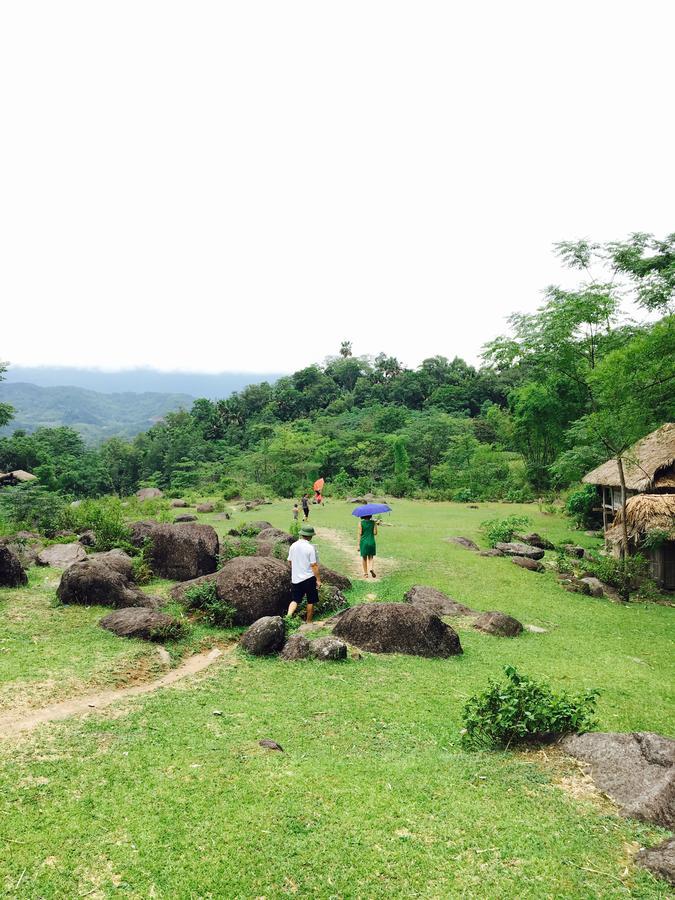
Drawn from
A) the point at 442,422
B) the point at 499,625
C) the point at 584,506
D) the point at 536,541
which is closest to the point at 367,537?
the point at 499,625

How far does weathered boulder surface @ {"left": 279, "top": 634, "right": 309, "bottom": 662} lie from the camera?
8.38m

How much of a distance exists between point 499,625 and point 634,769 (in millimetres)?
5538

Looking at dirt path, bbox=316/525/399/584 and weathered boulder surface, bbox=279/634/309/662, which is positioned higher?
weathered boulder surface, bbox=279/634/309/662

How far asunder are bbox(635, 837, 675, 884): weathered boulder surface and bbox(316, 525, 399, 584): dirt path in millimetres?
10071

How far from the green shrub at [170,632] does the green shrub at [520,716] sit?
200 inches

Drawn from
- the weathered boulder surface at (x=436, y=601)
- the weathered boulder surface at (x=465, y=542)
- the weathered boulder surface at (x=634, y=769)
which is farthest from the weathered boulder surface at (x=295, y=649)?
the weathered boulder surface at (x=465, y=542)

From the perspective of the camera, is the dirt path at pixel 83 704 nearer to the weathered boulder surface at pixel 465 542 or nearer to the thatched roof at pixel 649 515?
the weathered boulder surface at pixel 465 542

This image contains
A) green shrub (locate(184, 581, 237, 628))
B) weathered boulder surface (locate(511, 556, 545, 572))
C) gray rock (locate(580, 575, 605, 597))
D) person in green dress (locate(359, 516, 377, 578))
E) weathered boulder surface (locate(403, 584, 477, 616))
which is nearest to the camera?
green shrub (locate(184, 581, 237, 628))

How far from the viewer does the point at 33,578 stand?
1225 centimetres

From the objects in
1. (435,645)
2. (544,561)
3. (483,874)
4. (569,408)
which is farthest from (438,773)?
(569,408)

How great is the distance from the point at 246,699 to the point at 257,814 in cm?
260

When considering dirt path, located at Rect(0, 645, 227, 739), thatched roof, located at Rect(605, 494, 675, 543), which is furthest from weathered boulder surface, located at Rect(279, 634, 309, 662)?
thatched roof, located at Rect(605, 494, 675, 543)

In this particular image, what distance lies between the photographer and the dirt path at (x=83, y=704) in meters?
5.82

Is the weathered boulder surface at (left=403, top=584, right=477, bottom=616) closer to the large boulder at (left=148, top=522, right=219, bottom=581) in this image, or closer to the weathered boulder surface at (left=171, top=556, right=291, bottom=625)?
the weathered boulder surface at (left=171, top=556, right=291, bottom=625)
